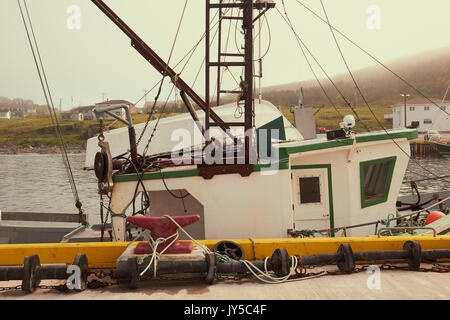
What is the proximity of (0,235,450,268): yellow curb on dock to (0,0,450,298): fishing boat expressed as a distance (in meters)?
0.02

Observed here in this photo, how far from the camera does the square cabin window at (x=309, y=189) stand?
30.5 feet

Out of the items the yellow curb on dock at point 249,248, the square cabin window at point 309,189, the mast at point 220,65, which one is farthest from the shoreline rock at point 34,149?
the yellow curb on dock at point 249,248

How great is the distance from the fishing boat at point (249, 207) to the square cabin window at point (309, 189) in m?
0.02

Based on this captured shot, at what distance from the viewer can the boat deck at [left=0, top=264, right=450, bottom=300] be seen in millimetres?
5785

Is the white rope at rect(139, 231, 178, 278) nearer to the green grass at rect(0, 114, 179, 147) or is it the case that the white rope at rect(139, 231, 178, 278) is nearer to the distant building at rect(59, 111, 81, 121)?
the green grass at rect(0, 114, 179, 147)

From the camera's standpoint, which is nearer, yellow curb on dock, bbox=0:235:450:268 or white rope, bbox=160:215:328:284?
white rope, bbox=160:215:328:284

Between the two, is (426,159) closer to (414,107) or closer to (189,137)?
(414,107)

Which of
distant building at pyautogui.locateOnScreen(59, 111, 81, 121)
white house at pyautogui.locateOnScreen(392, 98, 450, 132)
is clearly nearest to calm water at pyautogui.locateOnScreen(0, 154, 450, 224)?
white house at pyautogui.locateOnScreen(392, 98, 450, 132)

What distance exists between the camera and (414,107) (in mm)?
96375

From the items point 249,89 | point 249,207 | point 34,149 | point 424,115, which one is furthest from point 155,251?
point 34,149

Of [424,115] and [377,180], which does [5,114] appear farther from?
[377,180]

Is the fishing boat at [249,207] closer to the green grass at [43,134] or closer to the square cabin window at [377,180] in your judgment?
the square cabin window at [377,180]
